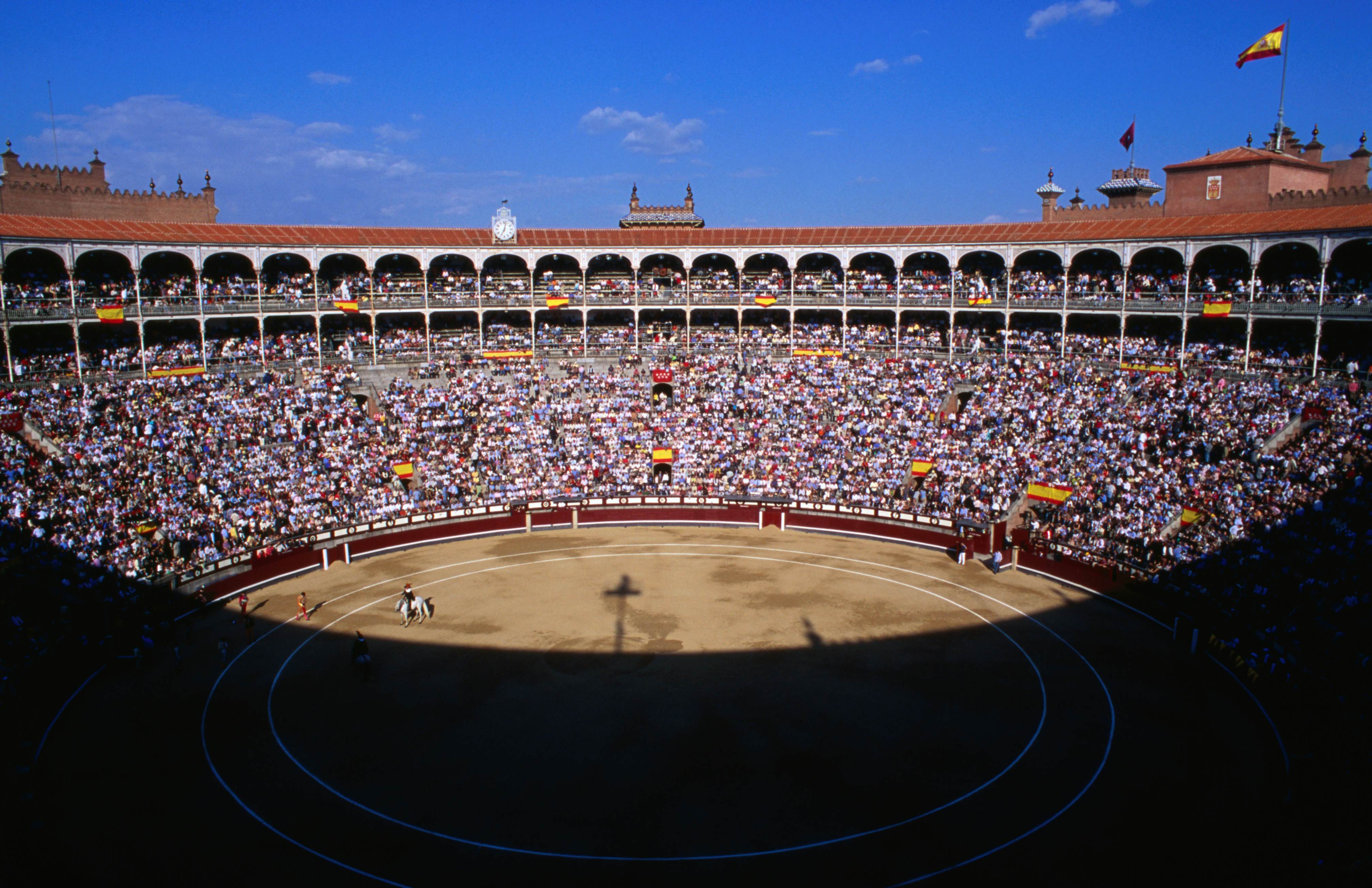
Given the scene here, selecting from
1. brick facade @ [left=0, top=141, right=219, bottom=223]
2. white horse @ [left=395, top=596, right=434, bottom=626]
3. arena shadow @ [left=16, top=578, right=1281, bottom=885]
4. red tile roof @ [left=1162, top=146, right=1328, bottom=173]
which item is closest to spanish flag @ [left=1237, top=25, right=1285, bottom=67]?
red tile roof @ [left=1162, top=146, right=1328, bottom=173]

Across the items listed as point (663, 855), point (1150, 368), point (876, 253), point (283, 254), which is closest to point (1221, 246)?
point (1150, 368)

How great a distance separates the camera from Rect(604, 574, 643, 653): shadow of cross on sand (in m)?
25.8

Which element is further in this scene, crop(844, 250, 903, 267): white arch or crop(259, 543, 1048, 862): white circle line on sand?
crop(844, 250, 903, 267): white arch

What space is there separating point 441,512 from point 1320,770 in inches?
1276

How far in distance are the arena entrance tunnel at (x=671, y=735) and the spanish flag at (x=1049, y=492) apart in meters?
5.33

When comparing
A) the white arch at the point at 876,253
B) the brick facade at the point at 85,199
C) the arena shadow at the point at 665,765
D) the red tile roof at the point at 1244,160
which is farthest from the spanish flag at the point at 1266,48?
the brick facade at the point at 85,199

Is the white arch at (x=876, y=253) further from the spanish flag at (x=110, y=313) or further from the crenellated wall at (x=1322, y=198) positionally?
the spanish flag at (x=110, y=313)

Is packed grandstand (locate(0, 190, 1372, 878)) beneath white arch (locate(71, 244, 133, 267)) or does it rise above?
beneath

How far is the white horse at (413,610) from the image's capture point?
27391 mm

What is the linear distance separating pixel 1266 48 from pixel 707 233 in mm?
32455

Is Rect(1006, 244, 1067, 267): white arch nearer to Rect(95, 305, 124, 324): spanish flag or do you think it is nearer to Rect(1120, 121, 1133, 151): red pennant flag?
Rect(1120, 121, 1133, 151): red pennant flag

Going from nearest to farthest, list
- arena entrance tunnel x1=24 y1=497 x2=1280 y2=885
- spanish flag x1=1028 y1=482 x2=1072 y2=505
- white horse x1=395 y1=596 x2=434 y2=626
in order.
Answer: arena entrance tunnel x1=24 y1=497 x2=1280 y2=885
white horse x1=395 y1=596 x2=434 y2=626
spanish flag x1=1028 y1=482 x2=1072 y2=505

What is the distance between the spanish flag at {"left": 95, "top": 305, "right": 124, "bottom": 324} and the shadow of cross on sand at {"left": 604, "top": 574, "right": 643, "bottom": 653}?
31.5 m

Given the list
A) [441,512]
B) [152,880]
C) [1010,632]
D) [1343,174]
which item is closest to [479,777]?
[152,880]
